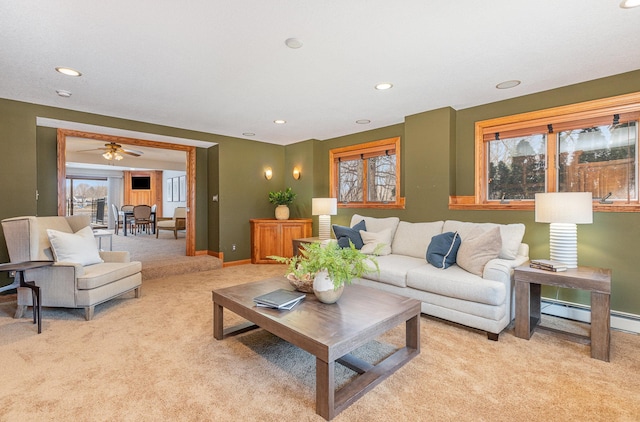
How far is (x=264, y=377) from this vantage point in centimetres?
198

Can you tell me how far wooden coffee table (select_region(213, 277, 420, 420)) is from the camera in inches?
63.1

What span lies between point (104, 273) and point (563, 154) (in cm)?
487

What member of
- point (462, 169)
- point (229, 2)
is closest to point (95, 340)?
point (229, 2)

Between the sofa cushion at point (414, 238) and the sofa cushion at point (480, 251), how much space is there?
26.5 inches

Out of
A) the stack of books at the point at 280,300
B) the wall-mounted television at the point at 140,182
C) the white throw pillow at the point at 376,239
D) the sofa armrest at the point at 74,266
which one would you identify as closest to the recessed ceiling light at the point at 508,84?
the white throw pillow at the point at 376,239

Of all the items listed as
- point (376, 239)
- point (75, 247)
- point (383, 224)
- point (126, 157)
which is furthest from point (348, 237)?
point (126, 157)

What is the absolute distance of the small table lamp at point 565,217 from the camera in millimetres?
2574

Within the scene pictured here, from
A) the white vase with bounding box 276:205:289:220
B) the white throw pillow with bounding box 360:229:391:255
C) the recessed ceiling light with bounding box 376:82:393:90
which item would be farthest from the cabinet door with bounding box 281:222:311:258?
the recessed ceiling light with bounding box 376:82:393:90

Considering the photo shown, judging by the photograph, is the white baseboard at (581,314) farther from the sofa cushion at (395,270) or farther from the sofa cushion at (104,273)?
the sofa cushion at (104,273)

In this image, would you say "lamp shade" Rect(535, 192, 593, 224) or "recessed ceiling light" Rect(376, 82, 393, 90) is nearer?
"lamp shade" Rect(535, 192, 593, 224)

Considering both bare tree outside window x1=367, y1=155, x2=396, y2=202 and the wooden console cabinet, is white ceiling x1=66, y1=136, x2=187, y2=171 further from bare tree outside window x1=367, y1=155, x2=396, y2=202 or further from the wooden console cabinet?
bare tree outside window x1=367, y1=155, x2=396, y2=202

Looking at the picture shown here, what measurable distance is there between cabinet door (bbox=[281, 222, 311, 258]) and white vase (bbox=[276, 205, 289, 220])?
0.68 feet

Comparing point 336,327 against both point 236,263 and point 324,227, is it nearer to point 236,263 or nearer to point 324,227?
point 324,227

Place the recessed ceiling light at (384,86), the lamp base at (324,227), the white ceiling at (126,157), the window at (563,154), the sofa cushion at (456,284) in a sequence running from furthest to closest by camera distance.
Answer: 1. the white ceiling at (126,157)
2. the lamp base at (324,227)
3. the recessed ceiling light at (384,86)
4. the window at (563,154)
5. the sofa cushion at (456,284)
